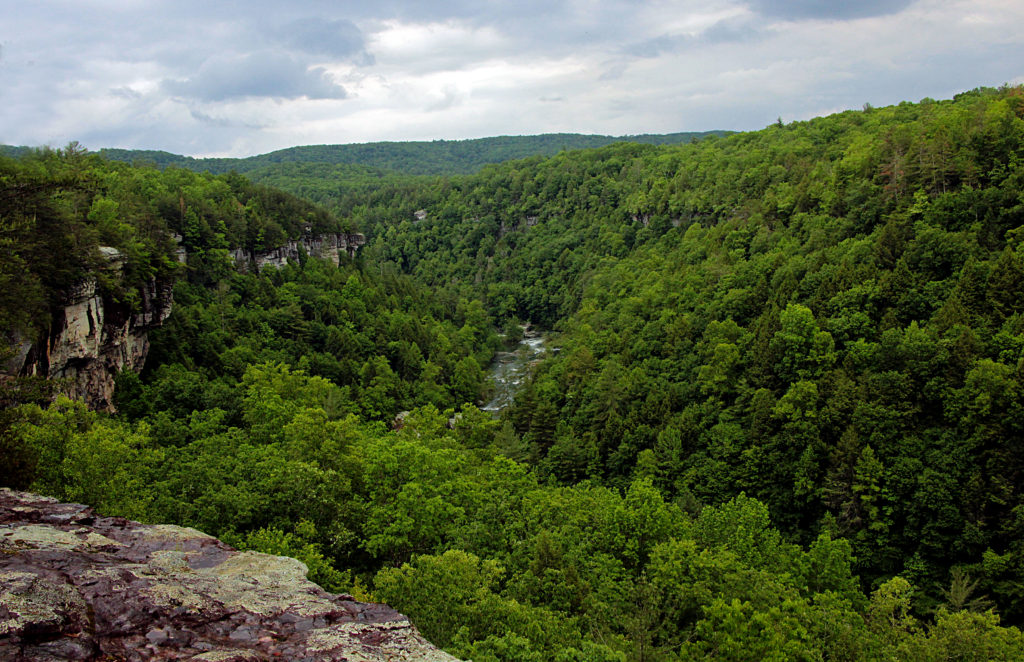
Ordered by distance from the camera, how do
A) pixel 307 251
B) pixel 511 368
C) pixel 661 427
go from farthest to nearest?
pixel 511 368, pixel 307 251, pixel 661 427

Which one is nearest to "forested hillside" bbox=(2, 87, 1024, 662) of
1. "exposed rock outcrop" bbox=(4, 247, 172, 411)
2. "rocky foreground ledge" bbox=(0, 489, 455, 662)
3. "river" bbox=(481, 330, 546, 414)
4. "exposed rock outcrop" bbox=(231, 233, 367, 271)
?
"exposed rock outcrop" bbox=(4, 247, 172, 411)

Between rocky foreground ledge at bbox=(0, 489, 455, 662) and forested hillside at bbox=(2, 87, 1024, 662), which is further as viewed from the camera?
forested hillside at bbox=(2, 87, 1024, 662)

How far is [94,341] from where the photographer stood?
4112cm

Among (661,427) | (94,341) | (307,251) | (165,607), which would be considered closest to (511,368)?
(307,251)

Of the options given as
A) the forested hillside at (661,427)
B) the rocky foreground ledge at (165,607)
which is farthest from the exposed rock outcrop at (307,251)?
the rocky foreground ledge at (165,607)

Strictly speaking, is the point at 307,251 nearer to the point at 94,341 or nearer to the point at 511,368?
the point at 511,368

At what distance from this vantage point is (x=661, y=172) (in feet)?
505

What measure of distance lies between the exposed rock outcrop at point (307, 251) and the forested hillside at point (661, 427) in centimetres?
285

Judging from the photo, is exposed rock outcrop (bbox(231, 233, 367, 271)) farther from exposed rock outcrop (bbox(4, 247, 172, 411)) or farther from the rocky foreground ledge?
the rocky foreground ledge

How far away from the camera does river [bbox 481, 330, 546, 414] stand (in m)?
88.4

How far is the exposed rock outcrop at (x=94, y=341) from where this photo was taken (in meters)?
35.7

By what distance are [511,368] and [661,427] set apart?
171 ft

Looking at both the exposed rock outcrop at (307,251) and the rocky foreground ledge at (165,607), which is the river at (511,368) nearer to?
the exposed rock outcrop at (307,251)

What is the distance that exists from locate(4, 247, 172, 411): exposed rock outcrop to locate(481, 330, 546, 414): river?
42166 millimetres
